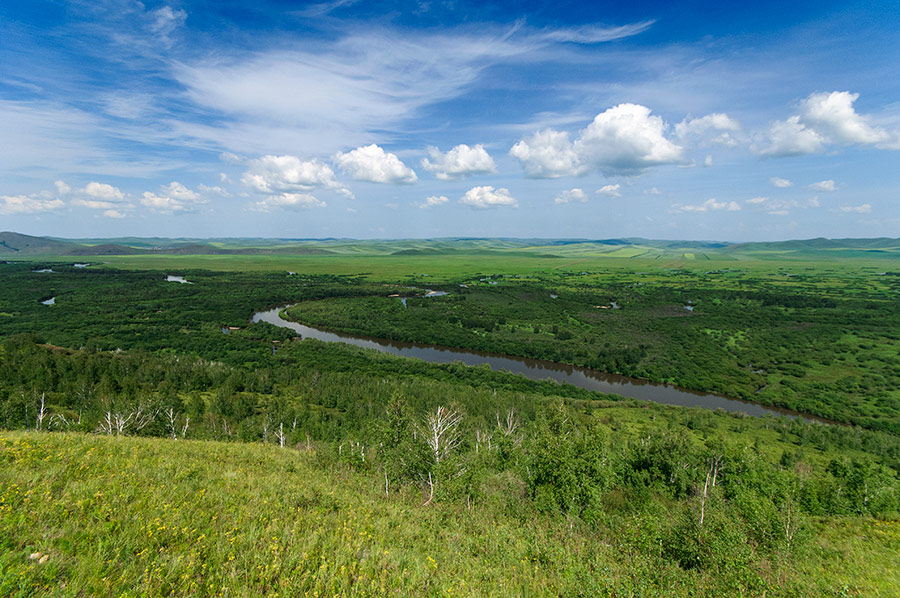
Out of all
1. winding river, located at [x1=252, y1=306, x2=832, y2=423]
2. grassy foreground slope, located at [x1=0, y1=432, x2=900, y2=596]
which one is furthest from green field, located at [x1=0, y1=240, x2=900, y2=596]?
winding river, located at [x1=252, y1=306, x2=832, y2=423]

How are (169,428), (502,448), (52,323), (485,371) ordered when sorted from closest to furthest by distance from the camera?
1. (502,448)
2. (169,428)
3. (485,371)
4. (52,323)

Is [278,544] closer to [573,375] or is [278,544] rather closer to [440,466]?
[440,466]

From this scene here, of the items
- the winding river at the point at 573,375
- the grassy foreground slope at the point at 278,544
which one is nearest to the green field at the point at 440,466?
the grassy foreground slope at the point at 278,544

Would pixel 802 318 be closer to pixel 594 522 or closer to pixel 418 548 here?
pixel 594 522

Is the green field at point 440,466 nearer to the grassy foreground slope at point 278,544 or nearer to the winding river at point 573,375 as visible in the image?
the grassy foreground slope at point 278,544

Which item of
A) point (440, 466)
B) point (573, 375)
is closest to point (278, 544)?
point (440, 466)

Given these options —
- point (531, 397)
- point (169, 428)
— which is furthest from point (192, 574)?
point (531, 397)
